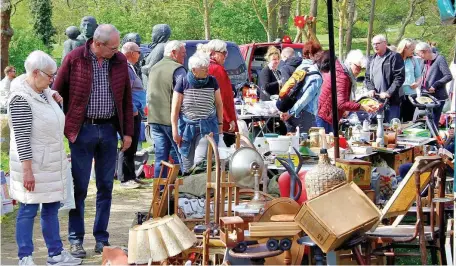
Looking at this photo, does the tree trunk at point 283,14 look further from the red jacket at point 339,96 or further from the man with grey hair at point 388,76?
the red jacket at point 339,96

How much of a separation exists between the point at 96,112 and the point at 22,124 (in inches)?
31.2

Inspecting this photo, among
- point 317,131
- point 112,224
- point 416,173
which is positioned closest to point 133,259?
point 416,173

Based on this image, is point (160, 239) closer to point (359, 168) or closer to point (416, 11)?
point (359, 168)

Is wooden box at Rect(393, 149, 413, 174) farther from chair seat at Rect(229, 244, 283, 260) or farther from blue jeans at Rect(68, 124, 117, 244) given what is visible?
chair seat at Rect(229, 244, 283, 260)

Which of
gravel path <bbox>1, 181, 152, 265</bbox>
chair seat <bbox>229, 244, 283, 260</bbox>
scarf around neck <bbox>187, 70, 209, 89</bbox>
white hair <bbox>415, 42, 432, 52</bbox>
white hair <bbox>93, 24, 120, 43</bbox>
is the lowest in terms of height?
gravel path <bbox>1, 181, 152, 265</bbox>

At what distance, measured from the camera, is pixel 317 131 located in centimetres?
870

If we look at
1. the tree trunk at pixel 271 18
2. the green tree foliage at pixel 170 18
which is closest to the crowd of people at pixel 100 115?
the tree trunk at pixel 271 18

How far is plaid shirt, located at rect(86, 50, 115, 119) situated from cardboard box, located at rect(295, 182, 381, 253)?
2.34 metres

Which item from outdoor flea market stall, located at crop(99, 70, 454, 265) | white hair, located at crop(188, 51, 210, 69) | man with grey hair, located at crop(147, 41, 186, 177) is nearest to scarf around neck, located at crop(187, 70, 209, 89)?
white hair, located at crop(188, 51, 210, 69)

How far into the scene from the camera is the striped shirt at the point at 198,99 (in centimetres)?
819

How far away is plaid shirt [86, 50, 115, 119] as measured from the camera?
22.0 ft

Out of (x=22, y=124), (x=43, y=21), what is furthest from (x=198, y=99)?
(x=43, y=21)

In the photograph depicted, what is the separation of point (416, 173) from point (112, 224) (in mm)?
3661

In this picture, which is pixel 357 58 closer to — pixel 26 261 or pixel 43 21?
pixel 26 261
